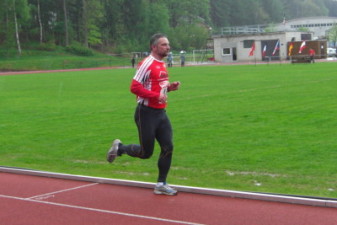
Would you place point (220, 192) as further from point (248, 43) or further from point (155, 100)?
point (248, 43)

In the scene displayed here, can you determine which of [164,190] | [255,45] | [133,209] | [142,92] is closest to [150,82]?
[142,92]

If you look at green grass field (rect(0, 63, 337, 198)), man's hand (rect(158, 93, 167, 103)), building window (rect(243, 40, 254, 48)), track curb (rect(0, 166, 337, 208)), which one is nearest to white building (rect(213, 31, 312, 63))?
building window (rect(243, 40, 254, 48))

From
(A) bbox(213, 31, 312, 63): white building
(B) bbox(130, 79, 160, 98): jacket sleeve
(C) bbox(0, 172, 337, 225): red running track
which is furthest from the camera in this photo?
(A) bbox(213, 31, 312, 63): white building

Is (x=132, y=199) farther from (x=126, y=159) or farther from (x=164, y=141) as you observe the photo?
(x=126, y=159)

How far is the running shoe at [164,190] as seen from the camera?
7805mm

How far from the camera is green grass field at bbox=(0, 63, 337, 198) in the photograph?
912 cm

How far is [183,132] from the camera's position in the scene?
13719 mm

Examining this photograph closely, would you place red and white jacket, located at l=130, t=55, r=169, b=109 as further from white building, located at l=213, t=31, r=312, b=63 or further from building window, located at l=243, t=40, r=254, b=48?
building window, located at l=243, t=40, r=254, b=48

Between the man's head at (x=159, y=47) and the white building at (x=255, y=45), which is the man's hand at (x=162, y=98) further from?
the white building at (x=255, y=45)

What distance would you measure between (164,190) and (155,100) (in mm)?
1229

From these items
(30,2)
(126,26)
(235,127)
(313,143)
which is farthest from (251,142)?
(126,26)

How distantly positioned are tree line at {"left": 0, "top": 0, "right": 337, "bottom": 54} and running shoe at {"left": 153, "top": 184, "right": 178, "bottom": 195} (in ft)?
260

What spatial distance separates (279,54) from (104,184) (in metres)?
69.1

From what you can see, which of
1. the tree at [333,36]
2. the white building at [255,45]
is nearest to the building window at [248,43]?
the white building at [255,45]
